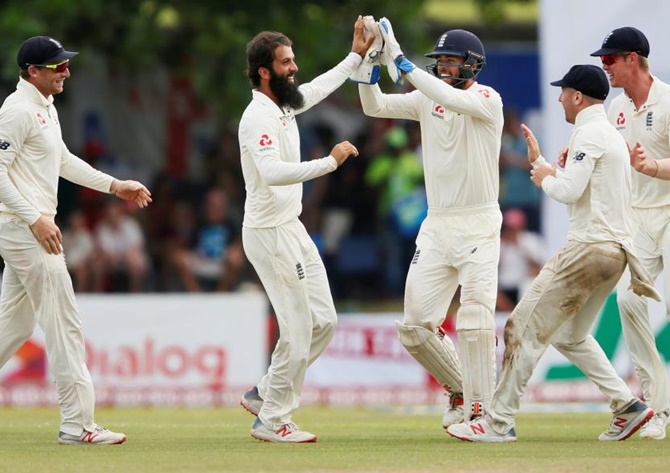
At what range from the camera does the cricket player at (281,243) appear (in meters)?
10.1

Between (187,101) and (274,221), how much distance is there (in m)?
12.1

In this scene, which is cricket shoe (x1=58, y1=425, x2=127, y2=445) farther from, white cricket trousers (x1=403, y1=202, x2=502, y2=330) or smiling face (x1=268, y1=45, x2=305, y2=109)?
smiling face (x1=268, y1=45, x2=305, y2=109)

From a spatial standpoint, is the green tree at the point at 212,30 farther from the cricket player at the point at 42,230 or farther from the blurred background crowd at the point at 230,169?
the cricket player at the point at 42,230

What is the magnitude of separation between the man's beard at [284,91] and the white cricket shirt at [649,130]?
2.31 metres

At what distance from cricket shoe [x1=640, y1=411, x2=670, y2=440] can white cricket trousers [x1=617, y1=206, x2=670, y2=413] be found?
53 millimetres

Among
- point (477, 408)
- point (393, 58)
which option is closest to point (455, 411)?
point (477, 408)

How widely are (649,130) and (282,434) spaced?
3.28 meters

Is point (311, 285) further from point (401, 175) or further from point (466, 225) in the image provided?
point (401, 175)

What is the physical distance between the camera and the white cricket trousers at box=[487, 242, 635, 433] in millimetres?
9820

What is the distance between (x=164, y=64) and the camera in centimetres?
A: 2034

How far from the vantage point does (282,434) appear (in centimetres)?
1016

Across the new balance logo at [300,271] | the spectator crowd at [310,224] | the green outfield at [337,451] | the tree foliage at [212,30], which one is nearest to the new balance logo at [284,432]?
the green outfield at [337,451]

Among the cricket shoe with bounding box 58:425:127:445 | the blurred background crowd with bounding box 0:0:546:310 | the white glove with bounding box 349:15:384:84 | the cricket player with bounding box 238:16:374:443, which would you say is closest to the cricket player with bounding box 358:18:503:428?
the white glove with bounding box 349:15:384:84

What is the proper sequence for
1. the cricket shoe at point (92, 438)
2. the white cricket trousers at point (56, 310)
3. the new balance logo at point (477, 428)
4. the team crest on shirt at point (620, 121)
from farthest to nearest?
1. the team crest on shirt at point (620, 121)
2. the new balance logo at point (477, 428)
3. the cricket shoe at point (92, 438)
4. the white cricket trousers at point (56, 310)
